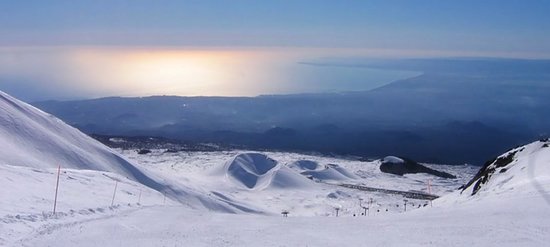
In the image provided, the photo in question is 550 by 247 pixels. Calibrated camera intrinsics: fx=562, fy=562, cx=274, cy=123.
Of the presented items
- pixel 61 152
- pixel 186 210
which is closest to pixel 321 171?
pixel 61 152

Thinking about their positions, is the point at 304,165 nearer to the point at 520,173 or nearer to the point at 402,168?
the point at 402,168

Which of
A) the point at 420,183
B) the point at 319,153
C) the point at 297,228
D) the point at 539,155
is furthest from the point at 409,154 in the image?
the point at 297,228

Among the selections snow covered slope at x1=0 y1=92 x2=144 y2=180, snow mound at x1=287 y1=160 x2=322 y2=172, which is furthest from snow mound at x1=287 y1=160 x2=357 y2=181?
snow covered slope at x1=0 y1=92 x2=144 y2=180

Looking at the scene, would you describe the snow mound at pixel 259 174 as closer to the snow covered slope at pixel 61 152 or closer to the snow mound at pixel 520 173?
the snow covered slope at pixel 61 152

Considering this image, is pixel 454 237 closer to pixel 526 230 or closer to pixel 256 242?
pixel 526 230

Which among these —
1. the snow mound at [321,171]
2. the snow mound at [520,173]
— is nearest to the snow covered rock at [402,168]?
the snow mound at [321,171]

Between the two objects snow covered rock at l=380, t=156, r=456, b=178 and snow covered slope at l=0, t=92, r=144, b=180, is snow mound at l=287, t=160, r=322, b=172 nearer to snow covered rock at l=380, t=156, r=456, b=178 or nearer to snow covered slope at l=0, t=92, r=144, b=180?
snow covered rock at l=380, t=156, r=456, b=178
